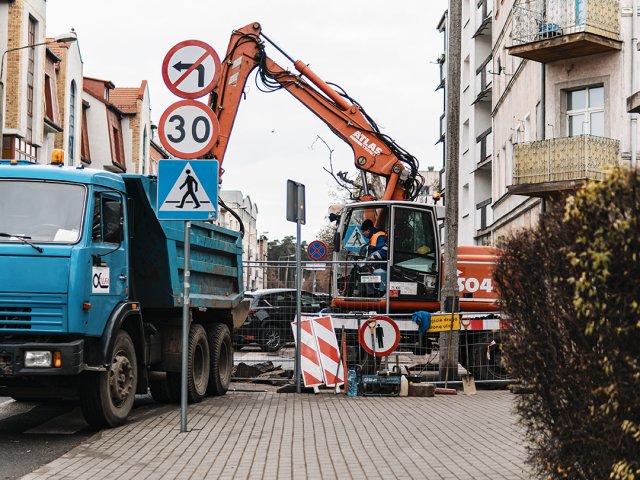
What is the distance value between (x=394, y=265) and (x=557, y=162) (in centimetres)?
1078

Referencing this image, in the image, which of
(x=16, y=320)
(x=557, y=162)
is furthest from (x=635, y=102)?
(x=16, y=320)

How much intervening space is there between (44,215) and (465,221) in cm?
3830

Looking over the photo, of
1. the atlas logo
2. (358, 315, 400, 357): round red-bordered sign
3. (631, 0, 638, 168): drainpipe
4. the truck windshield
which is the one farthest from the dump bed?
(631, 0, 638, 168): drainpipe

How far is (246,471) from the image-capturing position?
796 cm

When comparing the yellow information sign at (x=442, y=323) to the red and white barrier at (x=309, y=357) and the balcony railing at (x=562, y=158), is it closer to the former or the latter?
the red and white barrier at (x=309, y=357)

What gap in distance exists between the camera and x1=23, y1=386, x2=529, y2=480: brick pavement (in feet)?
26.1

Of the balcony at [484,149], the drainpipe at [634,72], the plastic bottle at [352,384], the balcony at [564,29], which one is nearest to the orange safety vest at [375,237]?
the plastic bottle at [352,384]

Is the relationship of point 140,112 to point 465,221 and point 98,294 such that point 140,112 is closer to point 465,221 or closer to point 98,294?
point 465,221

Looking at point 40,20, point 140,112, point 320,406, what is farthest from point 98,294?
point 140,112

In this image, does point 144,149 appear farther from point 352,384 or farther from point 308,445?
point 308,445

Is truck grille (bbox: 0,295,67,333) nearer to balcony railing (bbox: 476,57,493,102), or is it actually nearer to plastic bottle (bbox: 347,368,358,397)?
plastic bottle (bbox: 347,368,358,397)

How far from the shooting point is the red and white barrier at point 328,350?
14.6 meters

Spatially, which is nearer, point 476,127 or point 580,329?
point 580,329

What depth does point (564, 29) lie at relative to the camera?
25984 millimetres
